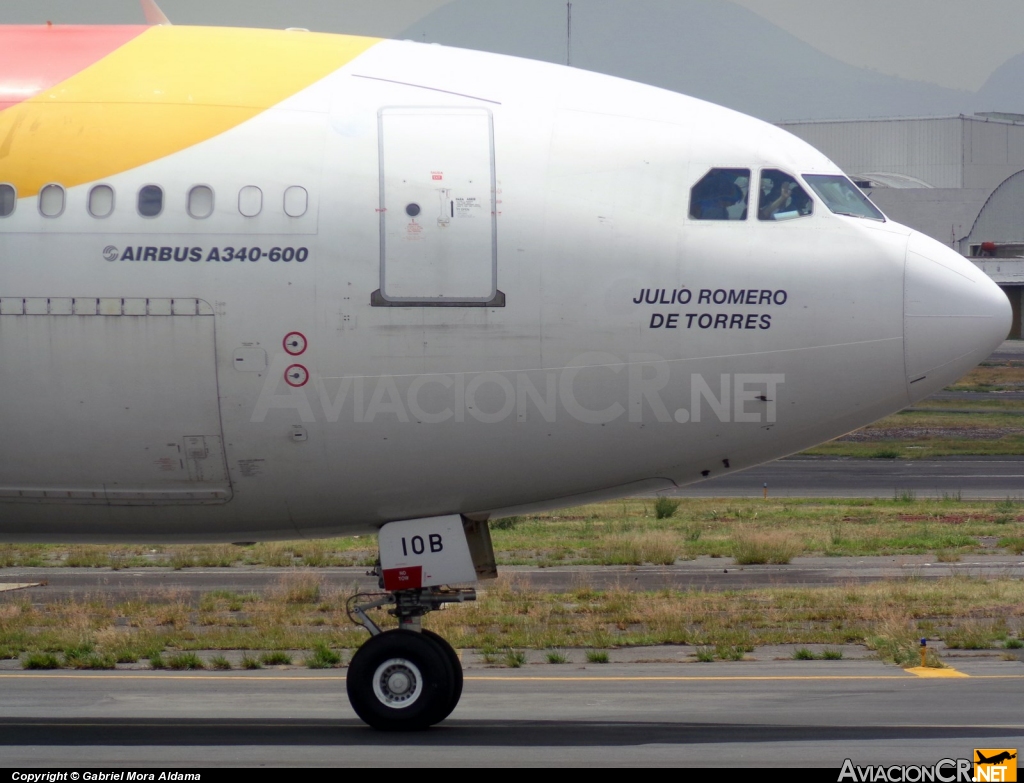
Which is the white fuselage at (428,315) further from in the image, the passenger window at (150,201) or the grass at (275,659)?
the grass at (275,659)

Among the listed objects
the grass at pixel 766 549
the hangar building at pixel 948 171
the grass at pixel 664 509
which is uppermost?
the hangar building at pixel 948 171

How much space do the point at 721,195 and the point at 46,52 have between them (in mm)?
5541

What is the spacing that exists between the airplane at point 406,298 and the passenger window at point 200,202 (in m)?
0.04

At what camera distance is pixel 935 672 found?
14203 millimetres

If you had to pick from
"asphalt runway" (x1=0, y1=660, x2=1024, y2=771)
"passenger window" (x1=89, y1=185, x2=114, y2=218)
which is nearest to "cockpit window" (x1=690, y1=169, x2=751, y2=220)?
"asphalt runway" (x1=0, y1=660, x2=1024, y2=771)

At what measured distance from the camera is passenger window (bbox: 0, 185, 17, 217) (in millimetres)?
9562

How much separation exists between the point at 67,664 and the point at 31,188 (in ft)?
26.1

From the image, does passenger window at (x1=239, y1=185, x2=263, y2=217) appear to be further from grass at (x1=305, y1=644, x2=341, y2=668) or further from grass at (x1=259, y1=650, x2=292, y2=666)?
grass at (x1=259, y1=650, x2=292, y2=666)

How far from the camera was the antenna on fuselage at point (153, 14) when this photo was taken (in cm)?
1075

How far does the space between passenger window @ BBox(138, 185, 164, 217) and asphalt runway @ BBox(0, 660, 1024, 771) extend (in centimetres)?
417

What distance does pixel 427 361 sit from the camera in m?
9.62

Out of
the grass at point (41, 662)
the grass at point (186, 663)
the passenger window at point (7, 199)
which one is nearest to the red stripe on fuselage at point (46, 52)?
the passenger window at point (7, 199)

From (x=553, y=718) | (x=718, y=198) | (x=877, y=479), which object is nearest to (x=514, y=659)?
(x=553, y=718)

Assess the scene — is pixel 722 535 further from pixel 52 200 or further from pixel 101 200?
pixel 52 200
